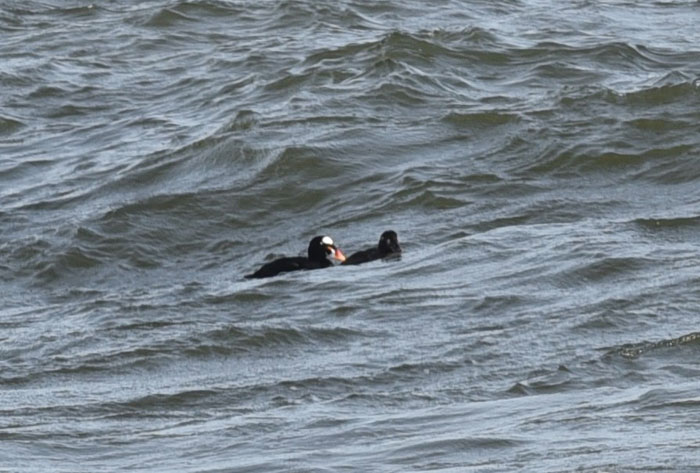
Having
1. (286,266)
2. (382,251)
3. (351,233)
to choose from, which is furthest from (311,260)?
(351,233)

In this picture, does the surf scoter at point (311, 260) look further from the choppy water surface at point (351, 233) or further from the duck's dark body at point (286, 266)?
the choppy water surface at point (351, 233)

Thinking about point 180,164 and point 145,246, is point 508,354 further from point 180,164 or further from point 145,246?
point 180,164

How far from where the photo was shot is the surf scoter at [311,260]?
45.2ft

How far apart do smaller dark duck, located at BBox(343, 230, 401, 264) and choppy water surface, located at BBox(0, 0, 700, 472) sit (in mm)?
163

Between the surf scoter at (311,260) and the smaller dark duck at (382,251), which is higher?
the smaller dark duck at (382,251)

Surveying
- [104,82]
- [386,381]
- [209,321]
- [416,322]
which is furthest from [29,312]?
[104,82]

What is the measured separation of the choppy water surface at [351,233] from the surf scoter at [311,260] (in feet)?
0.82

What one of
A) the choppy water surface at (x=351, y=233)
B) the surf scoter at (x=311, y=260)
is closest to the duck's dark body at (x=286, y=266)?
the surf scoter at (x=311, y=260)

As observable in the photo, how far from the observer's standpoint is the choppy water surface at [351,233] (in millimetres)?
8984

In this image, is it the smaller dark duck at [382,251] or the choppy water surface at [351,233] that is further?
the smaller dark duck at [382,251]

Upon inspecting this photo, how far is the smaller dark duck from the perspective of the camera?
13789 millimetres

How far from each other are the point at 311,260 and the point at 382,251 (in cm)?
54

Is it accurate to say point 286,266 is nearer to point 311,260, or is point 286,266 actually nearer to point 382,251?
point 311,260

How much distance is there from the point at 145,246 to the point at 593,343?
582 centimetres
